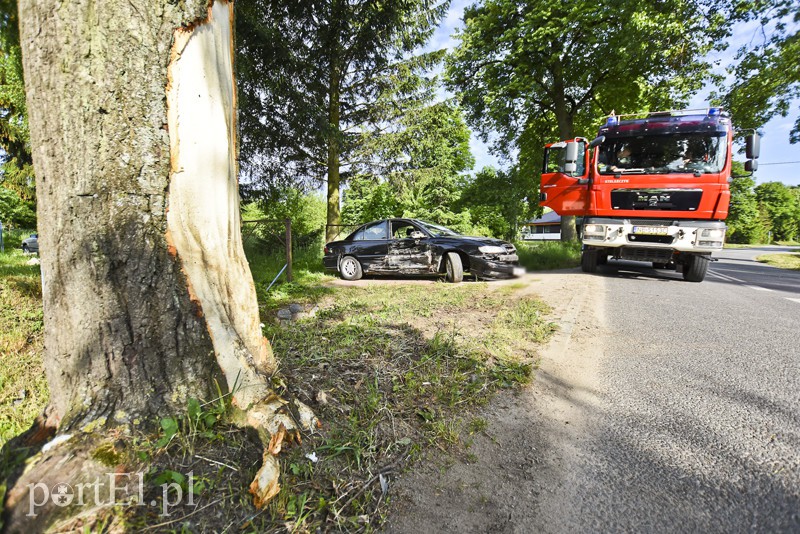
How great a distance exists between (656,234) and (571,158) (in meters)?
2.17

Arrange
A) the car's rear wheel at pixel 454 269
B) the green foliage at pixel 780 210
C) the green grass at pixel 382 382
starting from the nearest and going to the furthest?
the green grass at pixel 382 382, the car's rear wheel at pixel 454 269, the green foliage at pixel 780 210

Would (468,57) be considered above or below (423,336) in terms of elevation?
above

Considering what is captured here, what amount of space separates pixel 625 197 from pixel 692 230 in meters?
1.25

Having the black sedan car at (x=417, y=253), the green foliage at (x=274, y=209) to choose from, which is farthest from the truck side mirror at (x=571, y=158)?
the green foliage at (x=274, y=209)

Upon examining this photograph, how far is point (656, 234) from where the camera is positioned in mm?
6742

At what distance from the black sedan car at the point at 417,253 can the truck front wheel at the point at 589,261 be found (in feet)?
6.84

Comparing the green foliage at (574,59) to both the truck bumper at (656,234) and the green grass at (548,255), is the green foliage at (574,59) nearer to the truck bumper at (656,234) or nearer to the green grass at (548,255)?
the green grass at (548,255)

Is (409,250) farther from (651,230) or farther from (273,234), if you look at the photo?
(651,230)

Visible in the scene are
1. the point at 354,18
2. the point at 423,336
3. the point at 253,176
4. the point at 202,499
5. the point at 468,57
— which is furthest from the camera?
the point at 468,57

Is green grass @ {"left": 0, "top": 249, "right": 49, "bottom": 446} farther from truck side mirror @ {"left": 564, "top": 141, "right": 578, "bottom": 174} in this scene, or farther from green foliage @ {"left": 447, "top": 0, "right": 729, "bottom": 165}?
green foliage @ {"left": 447, "top": 0, "right": 729, "bottom": 165}

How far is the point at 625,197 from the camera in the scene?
7.00 meters

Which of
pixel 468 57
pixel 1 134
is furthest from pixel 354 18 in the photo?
pixel 1 134

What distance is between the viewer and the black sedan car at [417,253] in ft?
22.8

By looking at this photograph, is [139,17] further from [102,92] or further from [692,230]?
[692,230]
